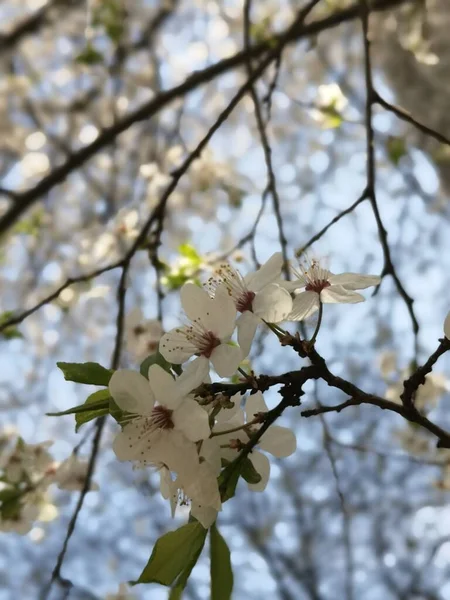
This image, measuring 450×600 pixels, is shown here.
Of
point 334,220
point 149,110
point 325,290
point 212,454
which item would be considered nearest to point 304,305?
point 325,290

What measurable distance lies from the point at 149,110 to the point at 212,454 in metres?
1.19

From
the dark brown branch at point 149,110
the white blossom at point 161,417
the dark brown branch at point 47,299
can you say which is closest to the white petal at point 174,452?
the white blossom at point 161,417

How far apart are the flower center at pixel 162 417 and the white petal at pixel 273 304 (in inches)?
3.5

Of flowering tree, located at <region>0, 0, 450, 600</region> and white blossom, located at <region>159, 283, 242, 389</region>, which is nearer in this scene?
white blossom, located at <region>159, 283, 242, 389</region>

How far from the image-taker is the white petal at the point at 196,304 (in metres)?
0.40

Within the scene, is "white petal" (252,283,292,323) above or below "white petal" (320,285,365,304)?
below

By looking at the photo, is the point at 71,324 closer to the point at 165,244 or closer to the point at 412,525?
the point at 165,244

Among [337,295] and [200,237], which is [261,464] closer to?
[337,295]

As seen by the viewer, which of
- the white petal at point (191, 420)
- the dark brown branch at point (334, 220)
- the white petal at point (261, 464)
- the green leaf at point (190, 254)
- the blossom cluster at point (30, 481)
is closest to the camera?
the white petal at point (191, 420)

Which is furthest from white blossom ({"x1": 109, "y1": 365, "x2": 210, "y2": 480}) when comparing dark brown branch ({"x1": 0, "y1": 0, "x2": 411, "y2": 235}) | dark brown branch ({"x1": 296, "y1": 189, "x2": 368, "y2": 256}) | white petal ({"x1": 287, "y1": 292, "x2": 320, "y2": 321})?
dark brown branch ({"x1": 0, "y1": 0, "x2": 411, "y2": 235})

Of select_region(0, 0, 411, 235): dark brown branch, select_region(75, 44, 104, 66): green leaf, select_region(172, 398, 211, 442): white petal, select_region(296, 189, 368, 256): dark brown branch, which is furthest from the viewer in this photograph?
select_region(75, 44, 104, 66): green leaf

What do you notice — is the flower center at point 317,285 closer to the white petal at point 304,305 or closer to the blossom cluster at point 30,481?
the white petal at point 304,305

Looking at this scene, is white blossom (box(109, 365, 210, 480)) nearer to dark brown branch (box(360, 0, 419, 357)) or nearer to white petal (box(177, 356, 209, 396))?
white petal (box(177, 356, 209, 396))

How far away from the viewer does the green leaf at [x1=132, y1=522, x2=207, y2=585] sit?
0.36 m
